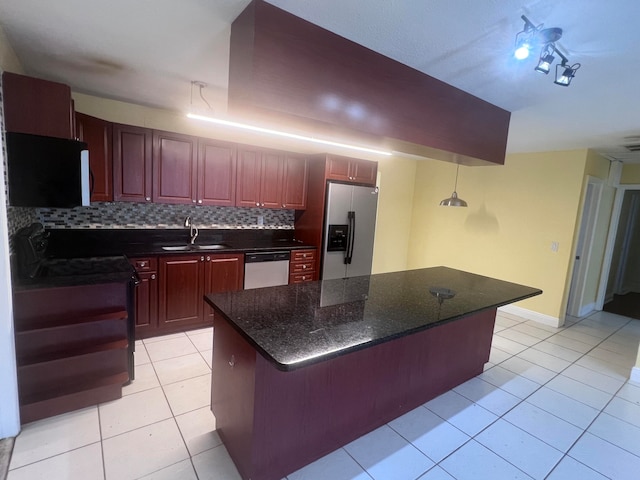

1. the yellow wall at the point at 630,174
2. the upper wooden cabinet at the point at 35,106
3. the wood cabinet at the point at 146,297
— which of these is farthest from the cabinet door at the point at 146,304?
the yellow wall at the point at 630,174

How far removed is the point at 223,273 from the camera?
3.53 meters

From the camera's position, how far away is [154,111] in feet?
11.4

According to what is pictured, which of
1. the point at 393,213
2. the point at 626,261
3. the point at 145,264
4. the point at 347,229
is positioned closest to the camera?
the point at 145,264

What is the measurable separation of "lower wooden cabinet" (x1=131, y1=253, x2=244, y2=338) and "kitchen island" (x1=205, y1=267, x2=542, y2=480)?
4.83ft

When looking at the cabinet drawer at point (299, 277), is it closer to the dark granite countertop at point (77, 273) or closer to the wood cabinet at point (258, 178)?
the wood cabinet at point (258, 178)

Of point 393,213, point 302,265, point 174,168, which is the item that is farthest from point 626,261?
point 174,168

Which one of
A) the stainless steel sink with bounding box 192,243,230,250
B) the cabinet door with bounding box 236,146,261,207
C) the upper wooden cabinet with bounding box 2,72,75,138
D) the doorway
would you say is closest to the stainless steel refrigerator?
the cabinet door with bounding box 236,146,261,207

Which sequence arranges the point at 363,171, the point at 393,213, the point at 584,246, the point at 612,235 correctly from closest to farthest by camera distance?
the point at 363,171 → the point at 584,246 → the point at 612,235 → the point at 393,213

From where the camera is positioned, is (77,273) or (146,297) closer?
(77,273)

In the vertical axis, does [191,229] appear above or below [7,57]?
below

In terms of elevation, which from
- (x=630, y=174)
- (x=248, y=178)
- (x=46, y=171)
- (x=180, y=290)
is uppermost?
(x=630, y=174)

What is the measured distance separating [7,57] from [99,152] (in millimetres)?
1005

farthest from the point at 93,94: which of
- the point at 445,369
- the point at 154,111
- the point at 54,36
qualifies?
the point at 445,369

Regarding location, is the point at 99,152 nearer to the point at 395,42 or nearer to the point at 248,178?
the point at 248,178
